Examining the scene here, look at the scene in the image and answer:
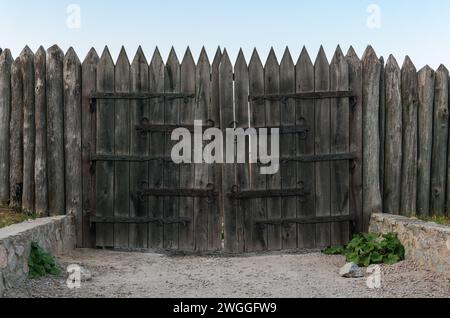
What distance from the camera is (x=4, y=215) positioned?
8.23m

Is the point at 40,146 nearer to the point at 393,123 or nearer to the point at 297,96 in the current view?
the point at 297,96

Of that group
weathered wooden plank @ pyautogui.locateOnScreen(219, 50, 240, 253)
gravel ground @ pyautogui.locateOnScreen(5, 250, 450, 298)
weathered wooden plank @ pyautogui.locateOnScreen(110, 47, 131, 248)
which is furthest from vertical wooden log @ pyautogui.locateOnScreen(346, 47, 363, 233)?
weathered wooden plank @ pyautogui.locateOnScreen(110, 47, 131, 248)

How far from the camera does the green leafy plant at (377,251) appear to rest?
7305 millimetres

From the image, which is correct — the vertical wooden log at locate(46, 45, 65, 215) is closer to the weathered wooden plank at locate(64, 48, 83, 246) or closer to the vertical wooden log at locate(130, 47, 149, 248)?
the weathered wooden plank at locate(64, 48, 83, 246)

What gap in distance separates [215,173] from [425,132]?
3.00 m

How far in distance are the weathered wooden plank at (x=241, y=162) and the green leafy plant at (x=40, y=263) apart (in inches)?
103

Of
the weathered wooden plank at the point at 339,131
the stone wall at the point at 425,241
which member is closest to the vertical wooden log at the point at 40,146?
the weathered wooden plank at the point at 339,131

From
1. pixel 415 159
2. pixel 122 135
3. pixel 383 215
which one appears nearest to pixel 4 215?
pixel 122 135

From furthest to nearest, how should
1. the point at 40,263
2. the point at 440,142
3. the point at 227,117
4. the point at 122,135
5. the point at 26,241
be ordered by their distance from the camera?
1. the point at 440,142
2. the point at 122,135
3. the point at 227,117
4. the point at 40,263
5. the point at 26,241

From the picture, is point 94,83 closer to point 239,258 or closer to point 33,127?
point 33,127

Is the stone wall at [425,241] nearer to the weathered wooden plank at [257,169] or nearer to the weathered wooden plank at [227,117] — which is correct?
the weathered wooden plank at [257,169]

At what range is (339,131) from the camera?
8.49m

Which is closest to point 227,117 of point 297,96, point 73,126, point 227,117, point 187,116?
point 227,117
